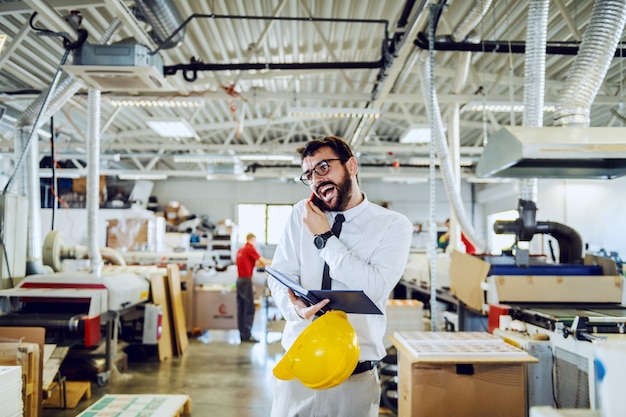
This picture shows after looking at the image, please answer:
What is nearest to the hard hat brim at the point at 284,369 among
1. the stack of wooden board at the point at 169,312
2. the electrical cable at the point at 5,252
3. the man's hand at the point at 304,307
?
the man's hand at the point at 304,307

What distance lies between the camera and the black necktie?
1.58 m

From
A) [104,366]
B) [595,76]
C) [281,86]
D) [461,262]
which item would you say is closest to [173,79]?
[281,86]

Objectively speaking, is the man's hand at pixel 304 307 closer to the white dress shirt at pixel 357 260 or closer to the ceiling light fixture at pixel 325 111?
the white dress shirt at pixel 357 260

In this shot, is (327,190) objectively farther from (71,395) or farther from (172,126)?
(172,126)

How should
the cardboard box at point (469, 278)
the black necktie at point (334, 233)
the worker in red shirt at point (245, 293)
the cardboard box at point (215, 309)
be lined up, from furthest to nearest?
the cardboard box at point (215, 309) → the worker in red shirt at point (245, 293) → the cardboard box at point (469, 278) → the black necktie at point (334, 233)

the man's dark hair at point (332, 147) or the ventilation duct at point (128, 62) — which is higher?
the ventilation duct at point (128, 62)

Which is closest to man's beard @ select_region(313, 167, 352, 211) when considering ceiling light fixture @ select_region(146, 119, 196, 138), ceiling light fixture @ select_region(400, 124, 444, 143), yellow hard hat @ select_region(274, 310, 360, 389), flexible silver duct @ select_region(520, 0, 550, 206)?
yellow hard hat @ select_region(274, 310, 360, 389)

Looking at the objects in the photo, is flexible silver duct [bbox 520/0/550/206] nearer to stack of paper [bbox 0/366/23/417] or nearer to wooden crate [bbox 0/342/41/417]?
stack of paper [bbox 0/366/23/417]

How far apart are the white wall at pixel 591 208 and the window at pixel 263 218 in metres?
7.35

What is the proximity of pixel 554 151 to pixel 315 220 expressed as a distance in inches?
59.9

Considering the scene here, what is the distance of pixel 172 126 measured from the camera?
6.49 metres

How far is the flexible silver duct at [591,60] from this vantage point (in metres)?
2.60

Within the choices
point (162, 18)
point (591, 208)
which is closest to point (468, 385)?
point (162, 18)

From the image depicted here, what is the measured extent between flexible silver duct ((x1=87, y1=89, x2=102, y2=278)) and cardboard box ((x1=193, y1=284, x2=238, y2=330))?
8.38 feet
